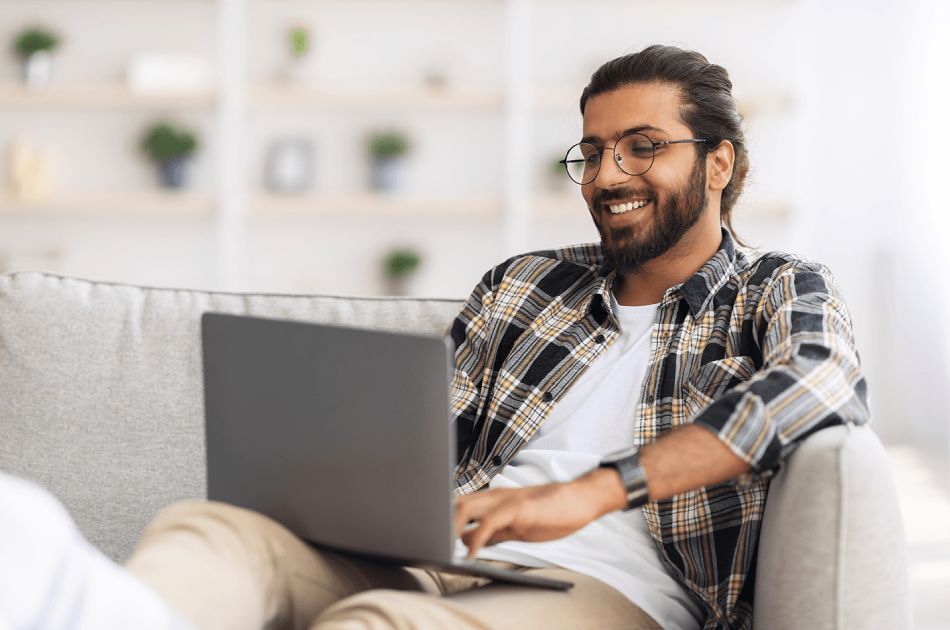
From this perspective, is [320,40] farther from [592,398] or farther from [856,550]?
[856,550]

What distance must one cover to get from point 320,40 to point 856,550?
3.41 m

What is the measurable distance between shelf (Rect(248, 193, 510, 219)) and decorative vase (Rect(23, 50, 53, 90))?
3.65ft

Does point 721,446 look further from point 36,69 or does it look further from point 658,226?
point 36,69

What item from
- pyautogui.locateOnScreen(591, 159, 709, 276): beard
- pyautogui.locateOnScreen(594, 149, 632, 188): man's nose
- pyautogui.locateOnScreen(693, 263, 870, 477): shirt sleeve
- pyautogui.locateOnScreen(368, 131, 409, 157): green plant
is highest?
pyautogui.locateOnScreen(368, 131, 409, 157): green plant

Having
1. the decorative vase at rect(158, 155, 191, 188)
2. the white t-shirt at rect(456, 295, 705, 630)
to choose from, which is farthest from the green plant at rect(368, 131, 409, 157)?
the white t-shirt at rect(456, 295, 705, 630)

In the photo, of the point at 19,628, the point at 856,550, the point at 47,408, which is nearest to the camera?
the point at 19,628

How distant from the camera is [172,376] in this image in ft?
4.61

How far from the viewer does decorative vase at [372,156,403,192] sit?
139 inches

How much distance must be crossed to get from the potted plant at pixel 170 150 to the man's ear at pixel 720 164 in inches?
106

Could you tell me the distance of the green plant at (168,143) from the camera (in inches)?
136

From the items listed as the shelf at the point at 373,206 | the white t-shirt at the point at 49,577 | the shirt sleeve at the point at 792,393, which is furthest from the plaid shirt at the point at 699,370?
the shelf at the point at 373,206

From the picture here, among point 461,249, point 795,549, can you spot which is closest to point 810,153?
point 461,249

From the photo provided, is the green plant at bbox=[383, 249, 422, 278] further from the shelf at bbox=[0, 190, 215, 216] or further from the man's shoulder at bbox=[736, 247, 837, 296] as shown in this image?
the man's shoulder at bbox=[736, 247, 837, 296]

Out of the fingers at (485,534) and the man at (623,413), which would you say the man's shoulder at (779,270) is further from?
the fingers at (485,534)
